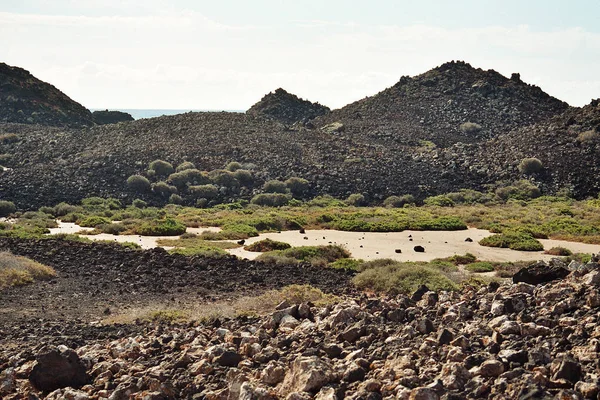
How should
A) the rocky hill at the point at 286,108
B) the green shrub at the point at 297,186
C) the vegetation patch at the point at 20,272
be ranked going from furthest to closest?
1. the rocky hill at the point at 286,108
2. the green shrub at the point at 297,186
3. the vegetation patch at the point at 20,272

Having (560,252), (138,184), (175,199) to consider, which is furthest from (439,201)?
(138,184)

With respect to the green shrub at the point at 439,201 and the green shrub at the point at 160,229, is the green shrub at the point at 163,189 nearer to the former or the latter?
the green shrub at the point at 160,229

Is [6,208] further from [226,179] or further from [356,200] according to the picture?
[356,200]

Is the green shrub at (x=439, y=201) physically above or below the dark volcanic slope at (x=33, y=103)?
below

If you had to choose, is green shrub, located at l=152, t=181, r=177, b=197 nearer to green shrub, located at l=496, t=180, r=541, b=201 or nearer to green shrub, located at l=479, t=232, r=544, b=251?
green shrub, located at l=496, t=180, r=541, b=201

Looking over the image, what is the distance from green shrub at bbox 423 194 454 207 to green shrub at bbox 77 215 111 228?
21444 millimetres

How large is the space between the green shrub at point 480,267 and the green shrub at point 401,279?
11.8ft

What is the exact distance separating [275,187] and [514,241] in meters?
23.5

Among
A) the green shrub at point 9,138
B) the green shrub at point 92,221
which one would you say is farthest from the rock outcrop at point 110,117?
the green shrub at point 92,221

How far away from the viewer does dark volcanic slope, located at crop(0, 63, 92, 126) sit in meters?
86.0

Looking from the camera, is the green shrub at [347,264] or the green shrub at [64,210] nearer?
the green shrub at [347,264]

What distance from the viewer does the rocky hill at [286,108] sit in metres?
91.6

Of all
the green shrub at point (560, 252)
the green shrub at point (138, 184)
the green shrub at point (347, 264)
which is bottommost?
the green shrub at point (347, 264)

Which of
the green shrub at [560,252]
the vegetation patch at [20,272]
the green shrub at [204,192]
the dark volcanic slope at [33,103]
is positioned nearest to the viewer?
the vegetation patch at [20,272]
